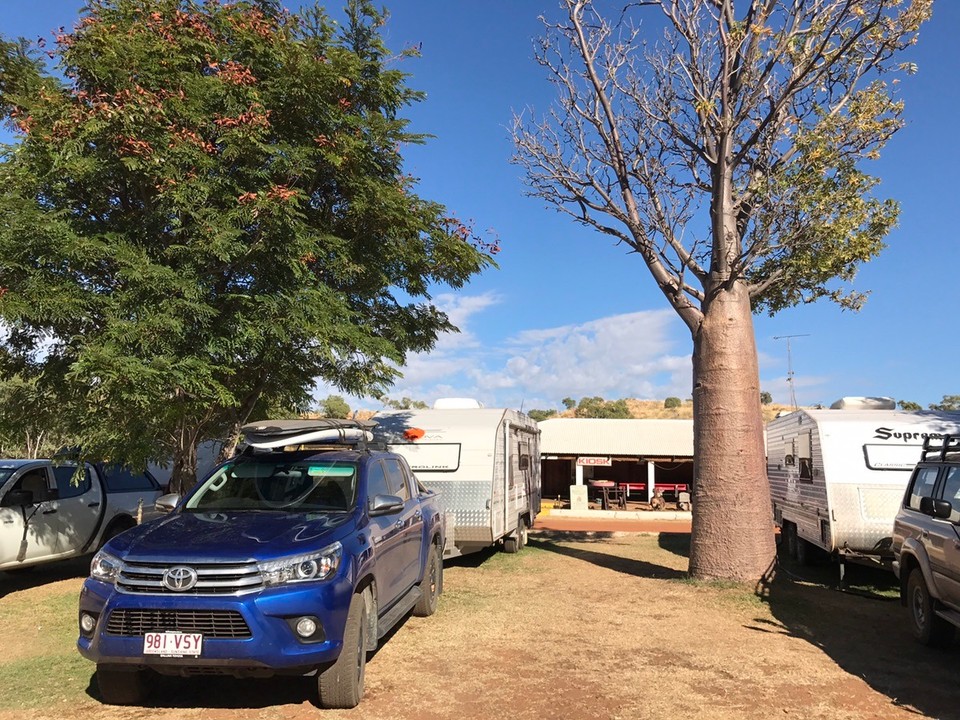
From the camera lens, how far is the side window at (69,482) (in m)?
10.0

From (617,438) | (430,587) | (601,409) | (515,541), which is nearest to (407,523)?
(430,587)

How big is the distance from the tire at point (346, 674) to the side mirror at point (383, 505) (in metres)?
0.86

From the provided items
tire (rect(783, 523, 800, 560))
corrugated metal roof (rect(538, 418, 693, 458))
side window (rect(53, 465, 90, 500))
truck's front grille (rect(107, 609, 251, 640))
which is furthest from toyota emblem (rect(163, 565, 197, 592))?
corrugated metal roof (rect(538, 418, 693, 458))

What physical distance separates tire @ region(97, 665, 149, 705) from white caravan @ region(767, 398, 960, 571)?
8439mm

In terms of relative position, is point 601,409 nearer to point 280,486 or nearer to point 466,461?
point 466,461

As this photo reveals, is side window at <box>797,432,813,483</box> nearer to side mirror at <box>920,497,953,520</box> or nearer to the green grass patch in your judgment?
side mirror at <box>920,497,953,520</box>

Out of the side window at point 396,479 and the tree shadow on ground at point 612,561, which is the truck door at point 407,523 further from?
the tree shadow on ground at point 612,561

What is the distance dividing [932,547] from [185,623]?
6.32 metres

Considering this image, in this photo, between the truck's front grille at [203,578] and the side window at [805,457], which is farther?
the side window at [805,457]

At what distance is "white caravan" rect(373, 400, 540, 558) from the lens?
1102 cm

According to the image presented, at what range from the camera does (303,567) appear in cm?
482

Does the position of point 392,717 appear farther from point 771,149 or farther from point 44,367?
point 771,149

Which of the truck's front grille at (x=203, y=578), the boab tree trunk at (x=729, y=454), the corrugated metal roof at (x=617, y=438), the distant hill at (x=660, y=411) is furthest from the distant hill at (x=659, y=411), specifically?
the truck's front grille at (x=203, y=578)

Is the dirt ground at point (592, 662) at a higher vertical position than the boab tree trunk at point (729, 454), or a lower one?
lower
